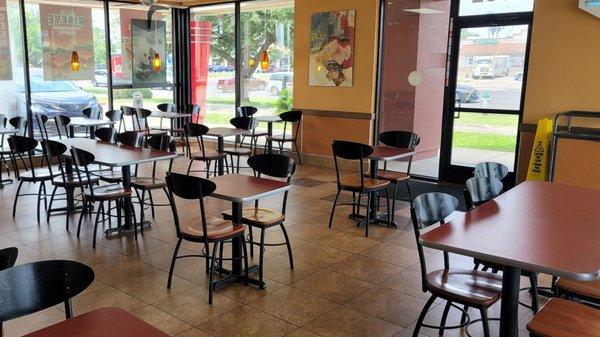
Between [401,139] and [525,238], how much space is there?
3.45 metres

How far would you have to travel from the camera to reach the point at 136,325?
1.64 m

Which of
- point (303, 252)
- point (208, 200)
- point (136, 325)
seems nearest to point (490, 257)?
point (136, 325)

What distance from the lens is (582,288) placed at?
258 cm

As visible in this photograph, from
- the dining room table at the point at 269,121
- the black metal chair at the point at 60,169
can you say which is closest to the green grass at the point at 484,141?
the dining room table at the point at 269,121

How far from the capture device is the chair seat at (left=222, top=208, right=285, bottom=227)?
12.3ft

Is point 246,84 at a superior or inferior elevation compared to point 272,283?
superior

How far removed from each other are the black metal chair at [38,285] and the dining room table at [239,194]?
1554 mm

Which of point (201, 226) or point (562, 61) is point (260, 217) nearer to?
point (201, 226)

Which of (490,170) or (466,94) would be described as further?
(466,94)

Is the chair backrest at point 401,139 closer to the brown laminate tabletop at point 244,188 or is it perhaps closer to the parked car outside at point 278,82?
the brown laminate tabletop at point 244,188

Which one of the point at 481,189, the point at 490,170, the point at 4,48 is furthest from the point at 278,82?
the point at 481,189

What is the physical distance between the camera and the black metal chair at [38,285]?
1.65 meters

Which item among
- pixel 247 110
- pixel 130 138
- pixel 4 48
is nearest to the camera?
pixel 130 138

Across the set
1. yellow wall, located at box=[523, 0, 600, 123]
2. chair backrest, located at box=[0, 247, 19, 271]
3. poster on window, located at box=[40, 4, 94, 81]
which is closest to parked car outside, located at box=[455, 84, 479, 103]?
yellow wall, located at box=[523, 0, 600, 123]
